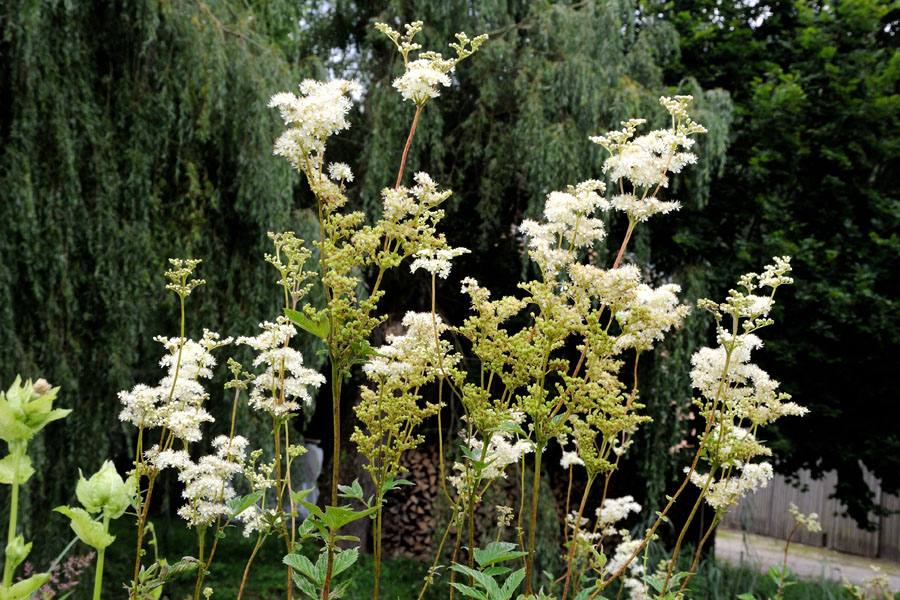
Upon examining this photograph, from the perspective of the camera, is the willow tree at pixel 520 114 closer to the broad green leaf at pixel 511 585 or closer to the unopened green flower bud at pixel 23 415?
the broad green leaf at pixel 511 585

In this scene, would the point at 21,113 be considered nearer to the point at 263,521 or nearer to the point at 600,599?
the point at 263,521

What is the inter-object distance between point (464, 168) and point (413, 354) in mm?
4529

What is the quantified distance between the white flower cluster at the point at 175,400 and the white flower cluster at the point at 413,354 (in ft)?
0.98

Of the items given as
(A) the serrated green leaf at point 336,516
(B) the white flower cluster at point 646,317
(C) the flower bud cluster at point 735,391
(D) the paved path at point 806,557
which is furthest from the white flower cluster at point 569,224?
(D) the paved path at point 806,557

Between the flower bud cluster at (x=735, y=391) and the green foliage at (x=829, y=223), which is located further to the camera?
the green foliage at (x=829, y=223)

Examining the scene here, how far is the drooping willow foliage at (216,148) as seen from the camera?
3625 mm

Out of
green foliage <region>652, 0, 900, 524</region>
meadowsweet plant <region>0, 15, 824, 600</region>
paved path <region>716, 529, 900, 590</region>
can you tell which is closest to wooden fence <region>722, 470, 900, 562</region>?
paved path <region>716, 529, 900, 590</region>

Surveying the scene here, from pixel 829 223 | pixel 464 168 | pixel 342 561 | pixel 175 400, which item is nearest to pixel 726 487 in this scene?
pixel 342 561

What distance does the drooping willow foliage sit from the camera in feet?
11.9

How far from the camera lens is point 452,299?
664 centimetres

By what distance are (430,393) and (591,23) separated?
3.23 meters

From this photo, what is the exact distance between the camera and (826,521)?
1359 centimetres

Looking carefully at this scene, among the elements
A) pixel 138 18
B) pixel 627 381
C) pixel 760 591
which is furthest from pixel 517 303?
pixel 760 591

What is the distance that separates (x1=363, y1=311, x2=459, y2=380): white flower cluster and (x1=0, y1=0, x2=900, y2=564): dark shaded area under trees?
2971 millimetres
